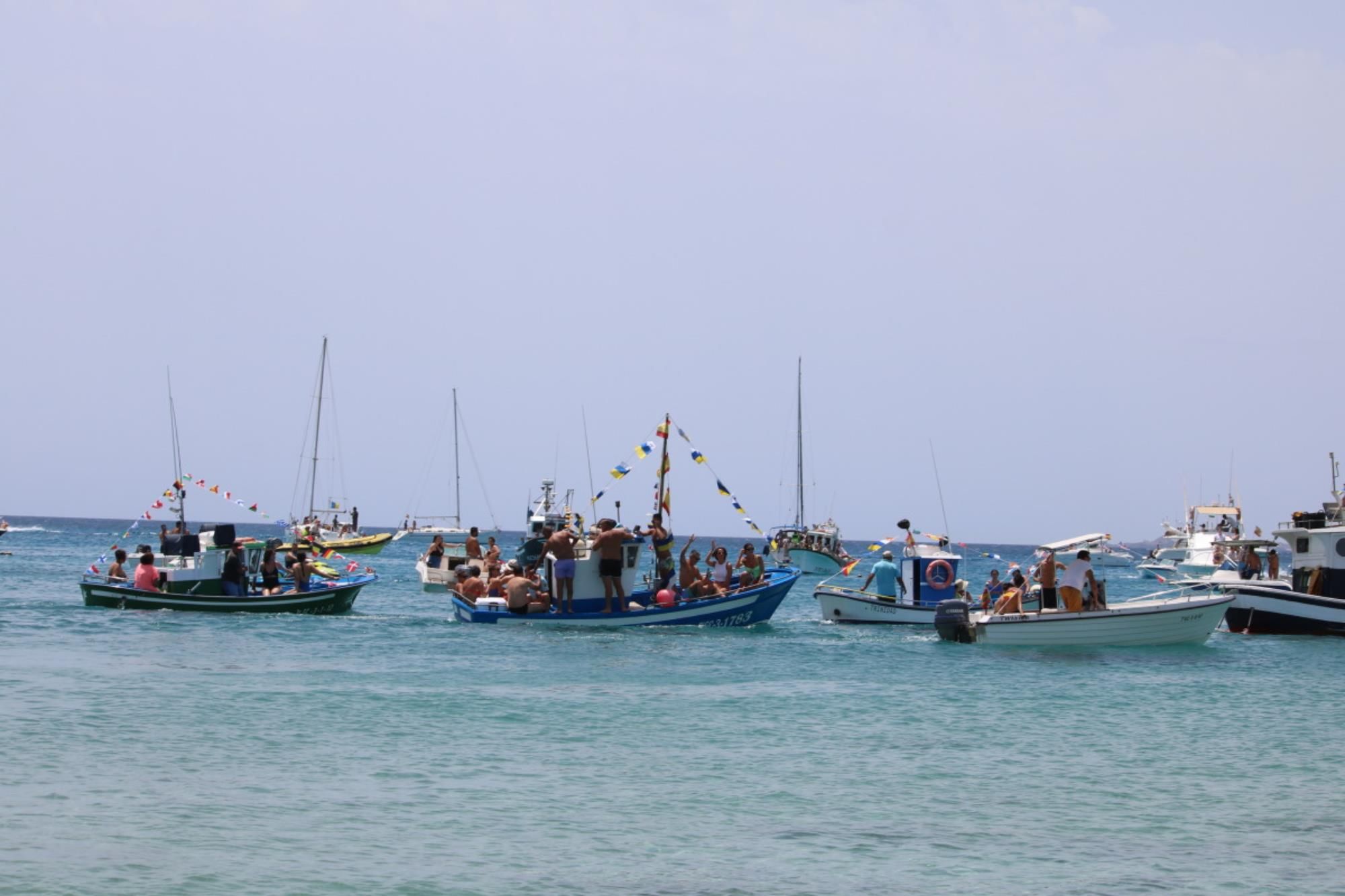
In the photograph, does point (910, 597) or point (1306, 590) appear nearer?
point (1306, 590)

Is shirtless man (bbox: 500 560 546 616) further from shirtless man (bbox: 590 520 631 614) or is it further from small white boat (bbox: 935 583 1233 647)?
small white boat (bbox: 935 583 1233 647)

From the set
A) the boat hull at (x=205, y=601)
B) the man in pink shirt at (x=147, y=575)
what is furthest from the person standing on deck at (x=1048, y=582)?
the man in pink shirt at (x=147, y=575)

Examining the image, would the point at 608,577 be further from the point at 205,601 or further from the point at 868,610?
the point at 205,601

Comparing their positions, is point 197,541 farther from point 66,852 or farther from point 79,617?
point 66,852

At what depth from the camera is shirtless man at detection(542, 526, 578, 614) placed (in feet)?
90.7

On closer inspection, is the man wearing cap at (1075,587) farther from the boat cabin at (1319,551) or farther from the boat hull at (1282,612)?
the boat cabin at (1319,551)

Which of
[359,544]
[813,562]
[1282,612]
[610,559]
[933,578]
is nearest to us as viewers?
[610,559]

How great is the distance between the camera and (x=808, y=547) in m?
73.9

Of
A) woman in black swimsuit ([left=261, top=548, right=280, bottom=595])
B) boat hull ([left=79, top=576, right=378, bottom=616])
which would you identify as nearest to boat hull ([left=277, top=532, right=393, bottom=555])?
boat hull ([left=79, top=576, right=378, bottom=616])

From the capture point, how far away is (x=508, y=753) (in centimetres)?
1529

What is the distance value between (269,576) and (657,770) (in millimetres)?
19545

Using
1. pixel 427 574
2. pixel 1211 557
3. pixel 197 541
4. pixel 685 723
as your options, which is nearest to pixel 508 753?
pixel 685 723

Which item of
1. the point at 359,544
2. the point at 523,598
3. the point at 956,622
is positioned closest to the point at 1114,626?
the point at 956,622

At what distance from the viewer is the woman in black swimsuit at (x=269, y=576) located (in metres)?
32.0
